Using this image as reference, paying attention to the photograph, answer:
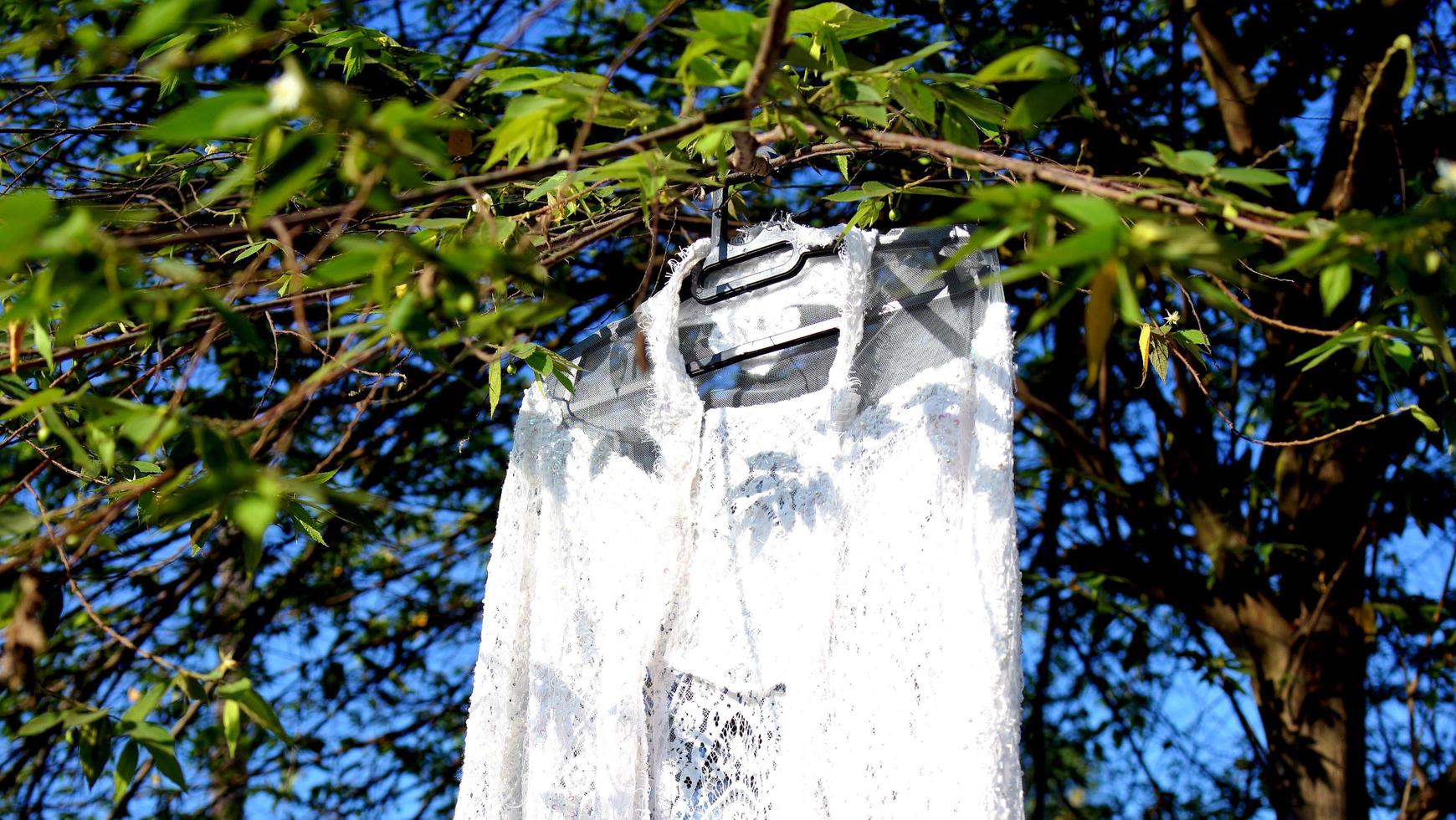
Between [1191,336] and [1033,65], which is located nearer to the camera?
[1033,65]

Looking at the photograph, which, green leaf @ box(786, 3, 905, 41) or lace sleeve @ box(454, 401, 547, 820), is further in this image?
lace sleeve @ box(454, 401, 547, 820)

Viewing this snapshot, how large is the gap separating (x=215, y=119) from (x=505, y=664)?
34.4 inches

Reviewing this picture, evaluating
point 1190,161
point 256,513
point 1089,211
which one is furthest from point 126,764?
point 1190,161

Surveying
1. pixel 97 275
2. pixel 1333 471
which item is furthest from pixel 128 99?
pixel 1333 471

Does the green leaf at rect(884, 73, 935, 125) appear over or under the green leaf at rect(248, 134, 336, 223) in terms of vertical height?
over

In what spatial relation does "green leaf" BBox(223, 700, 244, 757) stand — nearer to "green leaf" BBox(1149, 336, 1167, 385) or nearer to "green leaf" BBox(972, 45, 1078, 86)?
"green leaf" BBox(972, 45, 1078, 86)

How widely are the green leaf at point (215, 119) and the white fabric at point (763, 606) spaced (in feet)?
2.17

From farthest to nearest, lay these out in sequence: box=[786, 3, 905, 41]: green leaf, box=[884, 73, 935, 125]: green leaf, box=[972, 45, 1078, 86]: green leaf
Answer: box=[786, 3, 905, 41]: green leaf, box=[884, 73, 935, 125]: green leaf, box=[972, 45, 1078, 86]: green leaf

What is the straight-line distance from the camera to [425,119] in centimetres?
64

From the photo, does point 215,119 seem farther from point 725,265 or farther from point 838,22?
point 725,265

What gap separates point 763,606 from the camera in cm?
123

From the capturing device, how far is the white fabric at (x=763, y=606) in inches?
39.8

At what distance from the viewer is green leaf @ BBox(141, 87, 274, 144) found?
613 millimetres

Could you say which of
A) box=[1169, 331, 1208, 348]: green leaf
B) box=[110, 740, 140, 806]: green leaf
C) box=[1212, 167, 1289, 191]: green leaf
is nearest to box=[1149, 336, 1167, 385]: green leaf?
box=[1169, 331, 1208, 348]: green leaf
